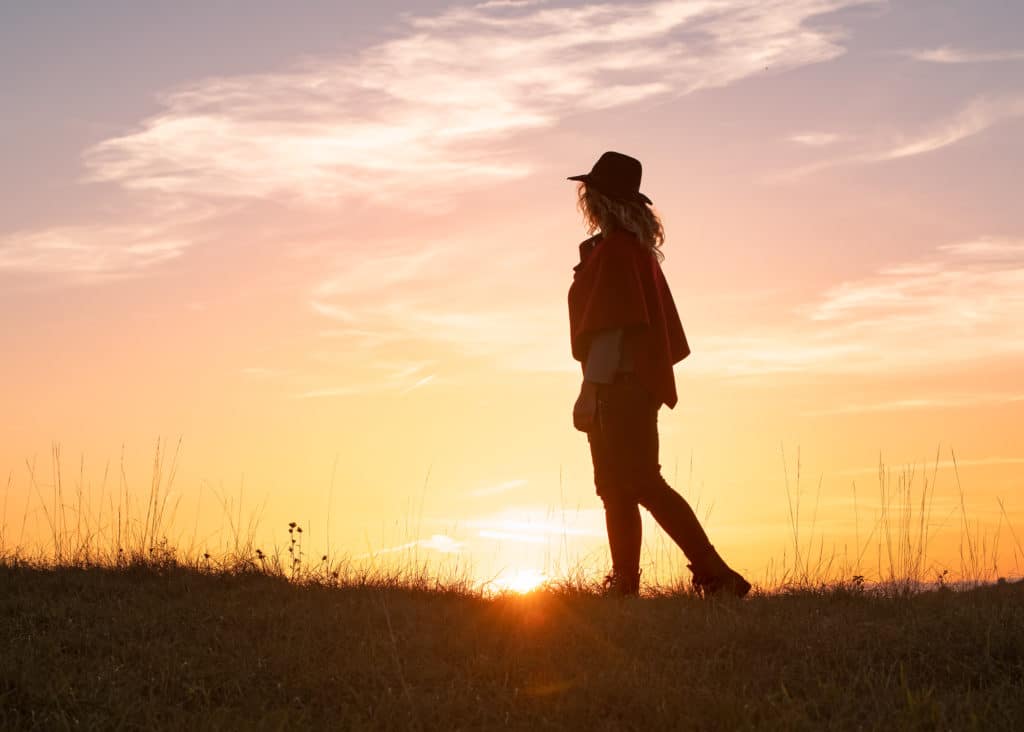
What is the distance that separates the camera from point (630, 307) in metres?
7.08

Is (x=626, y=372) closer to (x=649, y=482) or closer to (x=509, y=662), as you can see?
(x=649, y=482)

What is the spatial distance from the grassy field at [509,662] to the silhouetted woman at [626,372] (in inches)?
14.6

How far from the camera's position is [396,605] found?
270 inches

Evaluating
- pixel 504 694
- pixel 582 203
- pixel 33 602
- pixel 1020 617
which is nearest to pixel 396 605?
pixel 504 694

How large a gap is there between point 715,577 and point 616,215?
254cm

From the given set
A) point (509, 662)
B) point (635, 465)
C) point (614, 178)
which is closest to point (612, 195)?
point (614, 178)

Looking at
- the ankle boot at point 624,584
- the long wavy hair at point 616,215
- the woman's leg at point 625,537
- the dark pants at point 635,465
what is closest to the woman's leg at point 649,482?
the dark pants at point 635,465

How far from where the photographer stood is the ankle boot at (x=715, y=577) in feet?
23.3

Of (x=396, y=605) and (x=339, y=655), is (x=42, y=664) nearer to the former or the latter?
(x=339, y=655)

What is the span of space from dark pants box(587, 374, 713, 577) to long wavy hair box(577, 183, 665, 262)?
1055mm

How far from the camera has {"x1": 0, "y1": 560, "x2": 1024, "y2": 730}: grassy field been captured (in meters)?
4.79

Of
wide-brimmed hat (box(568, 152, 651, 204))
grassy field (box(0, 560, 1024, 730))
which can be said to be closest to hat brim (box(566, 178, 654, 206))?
wide-brimmed hat (box(568, 152, 651, 204))

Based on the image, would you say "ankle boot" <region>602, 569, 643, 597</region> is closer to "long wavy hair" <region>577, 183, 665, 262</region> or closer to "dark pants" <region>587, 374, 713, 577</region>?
"dark pants" <region>587, 374, 713, 577</region>

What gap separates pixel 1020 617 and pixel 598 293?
3.19 metres
